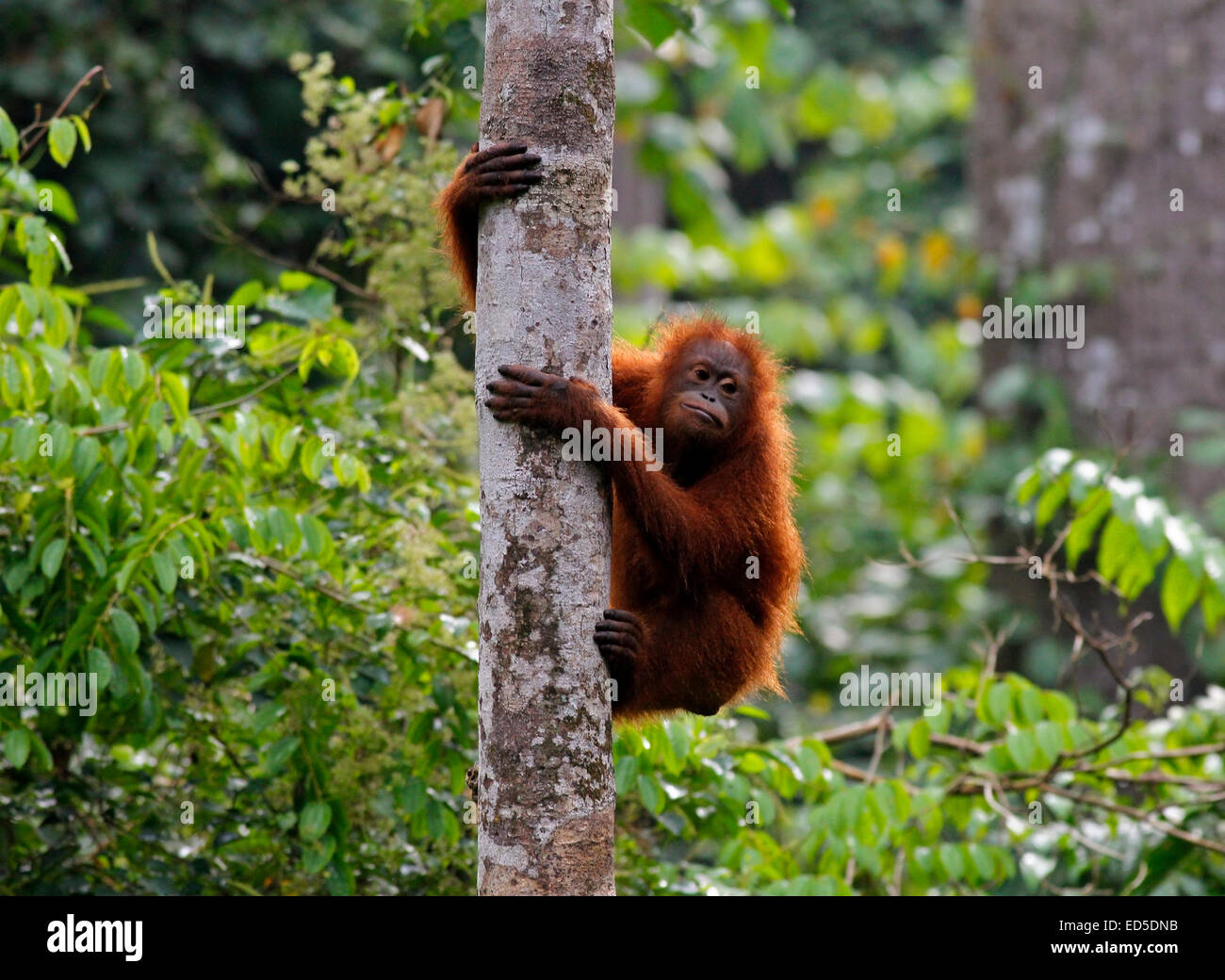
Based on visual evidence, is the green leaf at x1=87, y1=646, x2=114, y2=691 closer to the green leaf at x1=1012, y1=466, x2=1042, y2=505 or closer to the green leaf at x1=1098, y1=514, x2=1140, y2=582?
the green leaf at x1=1012, y1=466, x2=1042, y2=505

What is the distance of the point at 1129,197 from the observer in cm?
852

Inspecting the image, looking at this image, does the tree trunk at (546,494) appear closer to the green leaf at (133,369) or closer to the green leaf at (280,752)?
the green leaf at (280,752)

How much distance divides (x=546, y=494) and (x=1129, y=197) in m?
6.36

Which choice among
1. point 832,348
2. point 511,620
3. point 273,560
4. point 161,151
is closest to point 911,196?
point 832,348

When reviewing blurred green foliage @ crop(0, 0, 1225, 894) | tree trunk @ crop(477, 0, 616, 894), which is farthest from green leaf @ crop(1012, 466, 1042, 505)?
tree trunk @ crop(477, 0, 616, 894)

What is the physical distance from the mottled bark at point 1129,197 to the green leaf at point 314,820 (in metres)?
5.63

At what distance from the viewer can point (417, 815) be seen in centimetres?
438

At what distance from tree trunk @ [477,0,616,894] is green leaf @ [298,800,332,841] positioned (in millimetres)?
998

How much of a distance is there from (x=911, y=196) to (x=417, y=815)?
40.9 feet

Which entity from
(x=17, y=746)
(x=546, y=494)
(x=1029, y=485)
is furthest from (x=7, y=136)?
(x=1029, y=485)

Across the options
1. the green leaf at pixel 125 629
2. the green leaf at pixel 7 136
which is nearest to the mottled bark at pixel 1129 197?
the green leaf at pixel 125 629

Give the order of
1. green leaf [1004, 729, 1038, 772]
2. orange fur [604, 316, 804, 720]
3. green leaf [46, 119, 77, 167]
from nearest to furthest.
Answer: green leaf [46, 119, 77, 167] < orange fur [604, 316, 804, 720] < green leaf [1004, 729, 1038, 772]

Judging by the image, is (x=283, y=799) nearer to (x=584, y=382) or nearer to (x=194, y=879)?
(x=194, y=879)

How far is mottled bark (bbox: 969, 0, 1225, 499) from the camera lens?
8.24 metres
